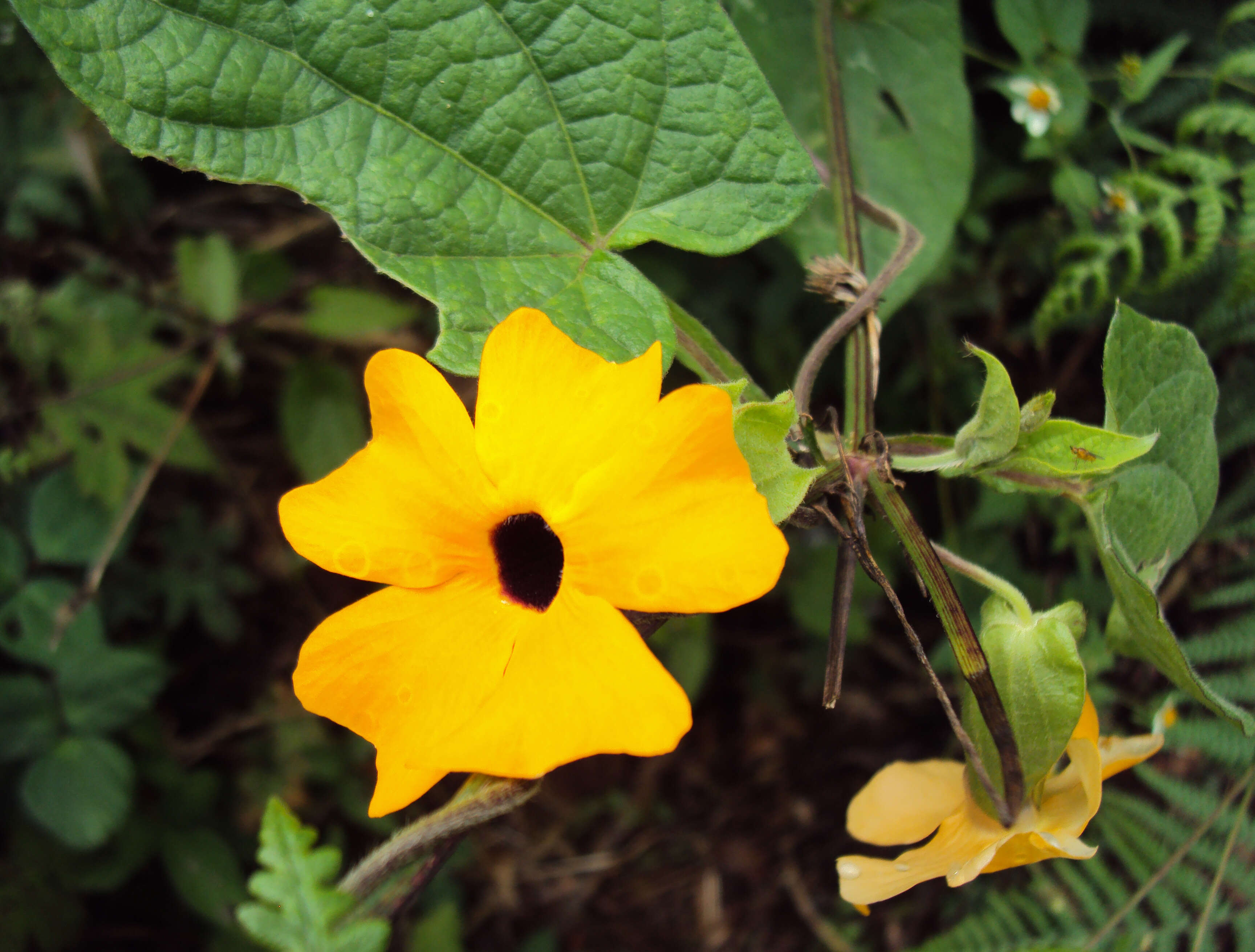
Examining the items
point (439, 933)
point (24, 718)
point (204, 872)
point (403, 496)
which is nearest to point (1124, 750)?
point (403, 496)

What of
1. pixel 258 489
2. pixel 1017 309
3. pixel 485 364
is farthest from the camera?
pixel 258 489

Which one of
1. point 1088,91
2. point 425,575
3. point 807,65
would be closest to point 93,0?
point 425,575

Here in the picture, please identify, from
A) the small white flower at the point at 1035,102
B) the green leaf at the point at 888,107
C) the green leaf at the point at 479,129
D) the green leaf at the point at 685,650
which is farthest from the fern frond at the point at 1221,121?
the green leaf at the point at 685,650

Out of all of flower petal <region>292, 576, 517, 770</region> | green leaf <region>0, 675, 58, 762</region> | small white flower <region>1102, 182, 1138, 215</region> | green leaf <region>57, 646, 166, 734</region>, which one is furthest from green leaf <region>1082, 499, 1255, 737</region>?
green leaf <region>0, 675, 58, 762</region>

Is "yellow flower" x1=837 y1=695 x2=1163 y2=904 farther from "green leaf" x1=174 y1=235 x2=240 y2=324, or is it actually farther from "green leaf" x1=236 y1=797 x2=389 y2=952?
"green leaf" x1=174 y1=235 x2=240 y2=324

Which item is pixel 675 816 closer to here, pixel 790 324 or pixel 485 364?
pixel 790 324

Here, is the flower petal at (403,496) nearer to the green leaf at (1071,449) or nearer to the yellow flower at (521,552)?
the yellow flower at (521,552)
